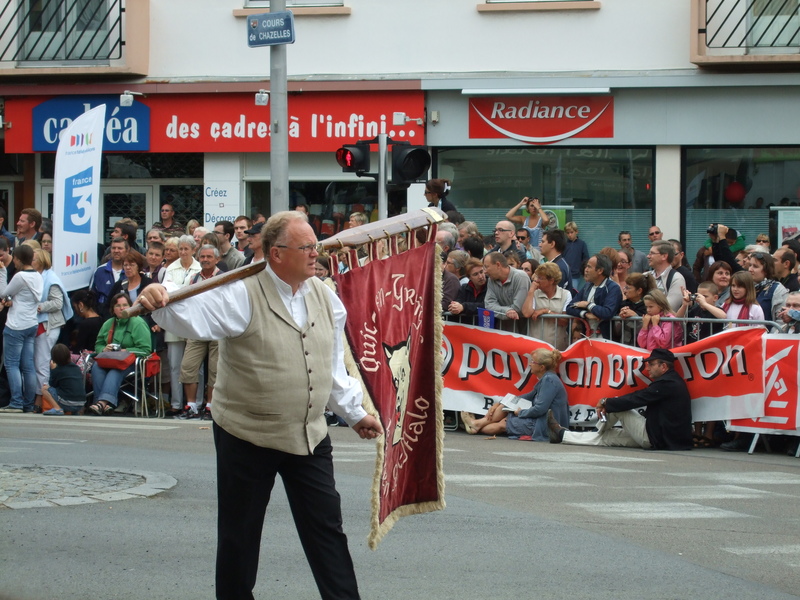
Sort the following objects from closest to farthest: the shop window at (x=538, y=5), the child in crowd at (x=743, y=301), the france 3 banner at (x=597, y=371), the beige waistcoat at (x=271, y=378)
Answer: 1. the beige waistcoat at (x=271, y=378)
2. the france 3 banner at (x=597, y=371)
3. the child in crowd at (x=743, y=301)
4. the shop window at (x=538, y=5)

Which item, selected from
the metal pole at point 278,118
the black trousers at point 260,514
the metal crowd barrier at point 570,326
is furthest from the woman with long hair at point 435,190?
the black trousers at point 260,514

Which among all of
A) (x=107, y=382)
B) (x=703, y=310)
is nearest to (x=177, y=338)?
(x=107, y=382)

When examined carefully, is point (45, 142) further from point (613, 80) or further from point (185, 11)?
point (613, 80)

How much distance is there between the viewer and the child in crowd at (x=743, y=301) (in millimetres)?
12023

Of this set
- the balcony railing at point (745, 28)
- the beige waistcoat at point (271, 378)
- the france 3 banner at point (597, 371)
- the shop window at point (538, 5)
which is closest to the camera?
the beige waistcoat at point (271, 378)

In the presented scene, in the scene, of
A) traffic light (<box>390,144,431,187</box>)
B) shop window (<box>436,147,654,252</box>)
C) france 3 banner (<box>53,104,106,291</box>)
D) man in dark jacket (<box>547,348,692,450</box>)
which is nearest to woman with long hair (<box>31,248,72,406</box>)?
france 3 banner (<box>53,104,106,291</box>)

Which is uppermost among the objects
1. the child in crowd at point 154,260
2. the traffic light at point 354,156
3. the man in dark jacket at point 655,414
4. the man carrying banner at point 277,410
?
the traffic light at point 354,156

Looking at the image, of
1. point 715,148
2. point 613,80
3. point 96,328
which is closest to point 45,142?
point 96,328

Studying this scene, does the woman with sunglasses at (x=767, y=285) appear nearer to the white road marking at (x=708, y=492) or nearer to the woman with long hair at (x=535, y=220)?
the white road marking at (x=708, y=492)

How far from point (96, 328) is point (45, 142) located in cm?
736

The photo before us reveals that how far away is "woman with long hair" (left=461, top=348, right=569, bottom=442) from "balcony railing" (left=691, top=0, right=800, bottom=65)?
8.20m

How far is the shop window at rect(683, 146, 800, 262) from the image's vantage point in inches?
748

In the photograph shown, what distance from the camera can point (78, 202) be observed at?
1614cm

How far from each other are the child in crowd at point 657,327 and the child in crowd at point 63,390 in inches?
265
